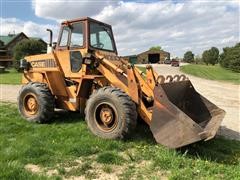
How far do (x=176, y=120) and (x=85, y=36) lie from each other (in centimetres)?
321

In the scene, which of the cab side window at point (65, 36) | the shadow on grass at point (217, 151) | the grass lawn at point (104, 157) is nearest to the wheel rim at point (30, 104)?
the grass lawn at point (104, 157)

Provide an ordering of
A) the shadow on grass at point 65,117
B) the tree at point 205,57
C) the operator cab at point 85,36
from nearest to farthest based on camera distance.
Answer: the operator cab at point 85,36, the shadow on grass at point 65,117, the tree at point 205,57

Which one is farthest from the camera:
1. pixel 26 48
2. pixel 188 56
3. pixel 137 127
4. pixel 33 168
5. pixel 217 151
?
pixel 188 56

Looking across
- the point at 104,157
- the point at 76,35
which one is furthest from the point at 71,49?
the point at 104,157

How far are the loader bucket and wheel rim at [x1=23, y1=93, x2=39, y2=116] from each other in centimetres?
338

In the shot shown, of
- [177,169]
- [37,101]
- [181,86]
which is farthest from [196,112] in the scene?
[37,101]

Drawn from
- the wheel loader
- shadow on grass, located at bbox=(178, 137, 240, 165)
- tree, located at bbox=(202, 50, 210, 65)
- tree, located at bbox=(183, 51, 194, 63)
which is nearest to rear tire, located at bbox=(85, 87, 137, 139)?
the wheel loader

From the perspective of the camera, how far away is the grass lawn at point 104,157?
5242 millimetres

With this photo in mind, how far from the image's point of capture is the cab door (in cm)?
816

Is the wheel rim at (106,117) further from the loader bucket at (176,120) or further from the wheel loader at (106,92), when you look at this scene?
the loader bucket at (176,120)

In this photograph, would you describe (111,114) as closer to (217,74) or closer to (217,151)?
(217,151)

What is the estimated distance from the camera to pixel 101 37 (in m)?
8.64

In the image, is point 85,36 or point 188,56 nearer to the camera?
point 85,36

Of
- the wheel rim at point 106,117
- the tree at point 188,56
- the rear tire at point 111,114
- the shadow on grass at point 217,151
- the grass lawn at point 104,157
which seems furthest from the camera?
the tree at point 188,56
